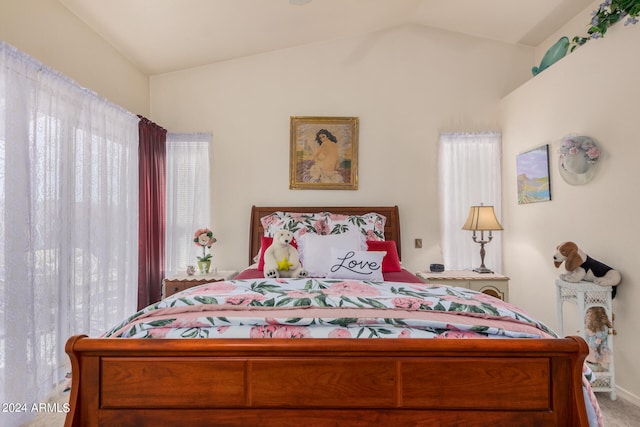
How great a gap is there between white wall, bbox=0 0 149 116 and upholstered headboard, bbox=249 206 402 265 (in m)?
1.56

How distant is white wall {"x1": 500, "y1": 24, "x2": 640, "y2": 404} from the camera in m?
2.13

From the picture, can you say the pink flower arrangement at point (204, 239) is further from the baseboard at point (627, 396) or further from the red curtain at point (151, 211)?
the baseboard at point (627, 396)

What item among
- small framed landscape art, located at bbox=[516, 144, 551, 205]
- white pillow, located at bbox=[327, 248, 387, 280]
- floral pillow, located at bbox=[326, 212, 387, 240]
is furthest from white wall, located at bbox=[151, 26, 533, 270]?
white pillow, located at bbox=[327, 248, 387, 280]

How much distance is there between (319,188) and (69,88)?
2.18 meters

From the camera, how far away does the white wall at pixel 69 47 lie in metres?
1.97

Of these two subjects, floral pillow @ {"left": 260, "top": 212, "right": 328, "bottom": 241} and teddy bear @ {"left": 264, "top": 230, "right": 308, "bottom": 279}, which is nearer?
teddy bear @ {"left": 264, "top": 230, "right": 308, "bottom": 279}

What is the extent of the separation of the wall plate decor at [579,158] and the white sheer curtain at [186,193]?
10.4ft

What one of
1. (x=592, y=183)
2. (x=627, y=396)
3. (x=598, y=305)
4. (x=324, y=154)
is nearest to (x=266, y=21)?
(x=324, y=154)

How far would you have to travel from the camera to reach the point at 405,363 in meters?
1.25

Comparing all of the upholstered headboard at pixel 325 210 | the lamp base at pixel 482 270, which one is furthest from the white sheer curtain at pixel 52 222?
the lamp base at pixel 482 270

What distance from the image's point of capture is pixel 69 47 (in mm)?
2391

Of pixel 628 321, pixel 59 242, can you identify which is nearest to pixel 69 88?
pixel 59 242

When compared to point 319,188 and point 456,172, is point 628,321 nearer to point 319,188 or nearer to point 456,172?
point 456,172

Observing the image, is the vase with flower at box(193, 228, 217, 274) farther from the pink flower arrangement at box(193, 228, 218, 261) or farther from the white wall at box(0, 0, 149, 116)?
the white wall at box(0, 0, 149, 116)
